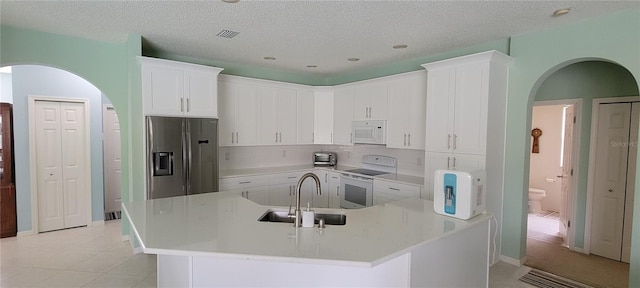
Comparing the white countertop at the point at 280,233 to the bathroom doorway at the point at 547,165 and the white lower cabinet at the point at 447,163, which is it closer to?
the white lower cabinet at the point at 447,163

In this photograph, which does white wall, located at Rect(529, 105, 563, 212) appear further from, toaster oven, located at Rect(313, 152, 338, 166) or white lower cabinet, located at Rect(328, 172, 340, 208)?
white lower cabinet, located at Rect(328, 172, 340, 208)

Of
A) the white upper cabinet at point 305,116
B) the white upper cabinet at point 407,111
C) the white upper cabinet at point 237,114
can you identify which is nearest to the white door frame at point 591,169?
the white upper cabinet at point 407,111

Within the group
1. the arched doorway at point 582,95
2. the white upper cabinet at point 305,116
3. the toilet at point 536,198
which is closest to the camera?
the arched doorway at point 582,95

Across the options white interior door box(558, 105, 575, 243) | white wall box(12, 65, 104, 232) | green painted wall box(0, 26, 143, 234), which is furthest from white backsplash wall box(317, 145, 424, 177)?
white wall box(12, 65, 104, 232)

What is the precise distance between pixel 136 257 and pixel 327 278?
2.85 metres

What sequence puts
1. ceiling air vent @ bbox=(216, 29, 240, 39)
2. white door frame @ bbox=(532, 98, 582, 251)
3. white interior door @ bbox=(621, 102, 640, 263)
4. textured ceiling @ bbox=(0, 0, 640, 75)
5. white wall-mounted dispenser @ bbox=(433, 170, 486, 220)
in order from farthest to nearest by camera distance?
white door frame @ bbox=(532, 98, 582, 251) → white interior door @ bbox=(621, 102, 640, 263) → ceiling air vent @ bbox=(216, 29, 240, 39) → textured ceiling @ bbox=(0, 0, 640, 75) → white wall-mounted dispenser @ bbox=(433, 170, 486, 220)

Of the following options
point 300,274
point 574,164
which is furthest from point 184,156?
point 574,164

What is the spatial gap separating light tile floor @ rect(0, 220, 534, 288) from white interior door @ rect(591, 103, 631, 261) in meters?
1.23

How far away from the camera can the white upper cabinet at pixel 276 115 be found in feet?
16.1

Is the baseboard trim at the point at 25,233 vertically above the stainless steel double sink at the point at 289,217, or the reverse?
the stainless steel double sink at the point at 289,217

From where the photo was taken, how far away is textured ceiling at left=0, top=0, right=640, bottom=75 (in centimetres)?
260

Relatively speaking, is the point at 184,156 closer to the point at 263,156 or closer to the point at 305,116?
the point at 263,156

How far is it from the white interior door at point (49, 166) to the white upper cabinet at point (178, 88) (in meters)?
2.11

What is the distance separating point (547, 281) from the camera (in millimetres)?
3080
